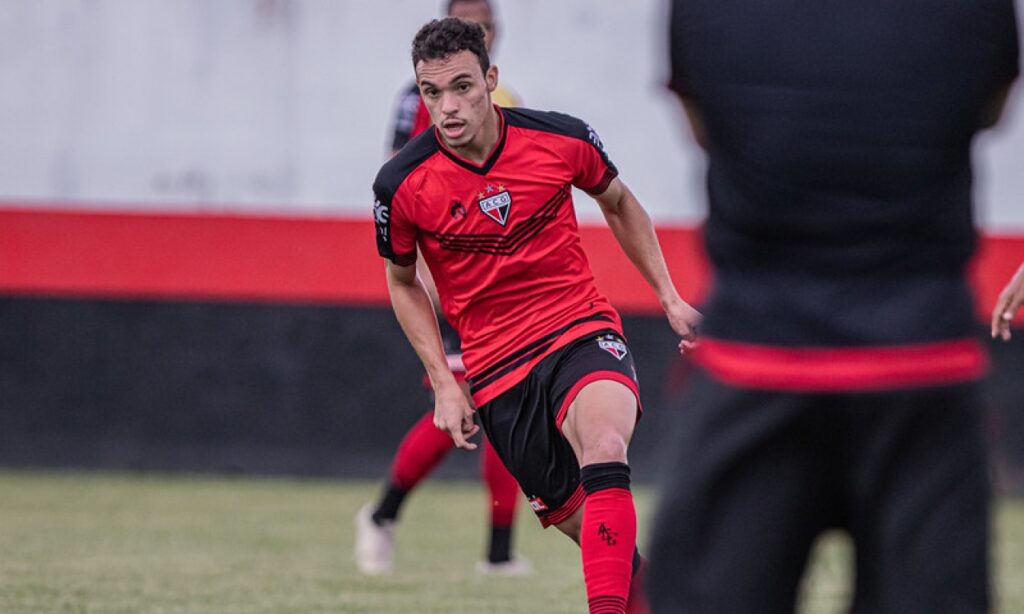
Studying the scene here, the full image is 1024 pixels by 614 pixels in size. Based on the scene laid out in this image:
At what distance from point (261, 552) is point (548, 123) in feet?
10.3

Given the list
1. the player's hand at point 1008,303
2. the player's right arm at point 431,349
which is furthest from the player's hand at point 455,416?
the player's hand at point 1008,303

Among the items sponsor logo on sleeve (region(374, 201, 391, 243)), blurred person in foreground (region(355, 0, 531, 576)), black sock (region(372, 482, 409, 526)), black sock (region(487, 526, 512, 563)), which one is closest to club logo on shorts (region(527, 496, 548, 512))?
sponsor logo on sleeve (region(374, 201, 391, 243))

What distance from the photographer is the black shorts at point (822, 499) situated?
2316 millimetres

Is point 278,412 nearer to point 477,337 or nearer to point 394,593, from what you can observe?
point 394,593

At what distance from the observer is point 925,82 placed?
232 cm

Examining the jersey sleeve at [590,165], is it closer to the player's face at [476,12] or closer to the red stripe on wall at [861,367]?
the player's face at [476,12]

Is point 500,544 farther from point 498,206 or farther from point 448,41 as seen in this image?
point 448,41

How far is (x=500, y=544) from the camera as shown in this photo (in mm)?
6539

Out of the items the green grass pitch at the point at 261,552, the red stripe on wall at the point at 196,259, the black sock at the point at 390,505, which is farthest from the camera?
the red stripe on wall at the point at 196,259

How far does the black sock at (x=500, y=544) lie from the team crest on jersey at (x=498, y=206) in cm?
228

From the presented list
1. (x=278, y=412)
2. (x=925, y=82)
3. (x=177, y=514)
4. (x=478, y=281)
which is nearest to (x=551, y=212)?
(x=478, y=281)

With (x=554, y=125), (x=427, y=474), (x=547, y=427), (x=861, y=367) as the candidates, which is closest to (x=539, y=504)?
(x=547, y=427)

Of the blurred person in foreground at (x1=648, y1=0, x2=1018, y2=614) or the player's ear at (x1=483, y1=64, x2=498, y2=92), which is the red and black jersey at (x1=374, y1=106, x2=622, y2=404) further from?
the blurred person in foreground at (x1=648, y1=0, x2=1018, y2=614)

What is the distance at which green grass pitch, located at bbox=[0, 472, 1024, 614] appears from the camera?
18.5 feet
